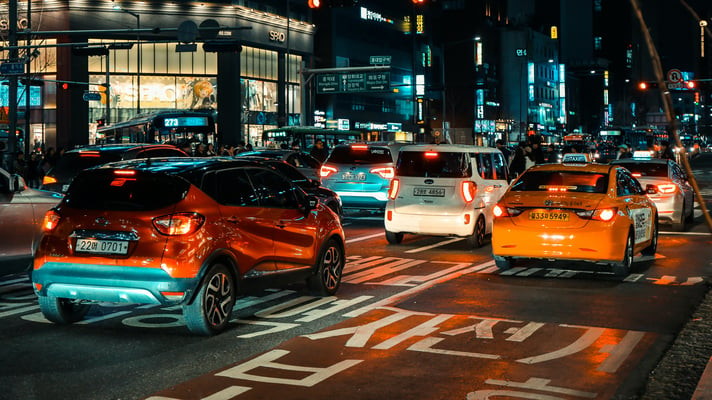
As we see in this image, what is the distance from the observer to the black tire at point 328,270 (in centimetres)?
1073

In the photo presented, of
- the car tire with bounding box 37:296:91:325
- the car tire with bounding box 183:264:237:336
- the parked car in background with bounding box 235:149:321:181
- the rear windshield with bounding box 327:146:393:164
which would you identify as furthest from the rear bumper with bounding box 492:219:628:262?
the parked car in background with bounding box 235:149:321:181

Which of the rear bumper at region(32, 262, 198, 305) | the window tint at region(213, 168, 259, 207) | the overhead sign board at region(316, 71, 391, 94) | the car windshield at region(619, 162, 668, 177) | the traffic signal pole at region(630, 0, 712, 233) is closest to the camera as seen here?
the traffic signal pole at region(630, 0, 712, 233)

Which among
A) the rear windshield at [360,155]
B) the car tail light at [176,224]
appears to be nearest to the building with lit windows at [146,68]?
the rear windshield at [360,155]

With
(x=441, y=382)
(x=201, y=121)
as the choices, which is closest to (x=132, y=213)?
(x=441, y=382)

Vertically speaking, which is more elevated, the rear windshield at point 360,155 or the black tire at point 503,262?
the rear windshield at point 360,155

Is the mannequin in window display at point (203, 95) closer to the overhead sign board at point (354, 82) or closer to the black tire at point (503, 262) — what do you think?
the overhead sign board at point (354, 82)

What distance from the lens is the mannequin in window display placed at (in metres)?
67.2

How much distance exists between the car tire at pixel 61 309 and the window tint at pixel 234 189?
1.79 metres

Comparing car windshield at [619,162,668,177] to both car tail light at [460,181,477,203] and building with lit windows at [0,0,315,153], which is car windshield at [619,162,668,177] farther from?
building with lit windows at [0,0,315,153]

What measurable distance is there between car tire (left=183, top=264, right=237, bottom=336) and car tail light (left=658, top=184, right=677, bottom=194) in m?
13.2

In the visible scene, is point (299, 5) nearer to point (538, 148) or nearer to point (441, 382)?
point (538, 148)

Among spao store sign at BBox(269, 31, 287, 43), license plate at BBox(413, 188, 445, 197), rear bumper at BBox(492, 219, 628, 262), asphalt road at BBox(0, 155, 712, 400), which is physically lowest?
asphalt road at BBox(0, 155, 712, 400)

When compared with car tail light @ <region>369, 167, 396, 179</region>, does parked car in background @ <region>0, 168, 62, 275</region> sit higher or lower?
lower

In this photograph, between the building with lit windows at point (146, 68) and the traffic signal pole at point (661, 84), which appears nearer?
the traffic signal pole at point (661, 84)
